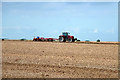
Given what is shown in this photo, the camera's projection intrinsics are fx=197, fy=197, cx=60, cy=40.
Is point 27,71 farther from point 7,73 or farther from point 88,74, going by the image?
point 88,74

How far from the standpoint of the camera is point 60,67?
1126cm

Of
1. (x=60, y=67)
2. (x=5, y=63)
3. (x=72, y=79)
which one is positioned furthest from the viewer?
(x=5, y=63)

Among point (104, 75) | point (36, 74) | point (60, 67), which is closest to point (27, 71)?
point (36, 74)

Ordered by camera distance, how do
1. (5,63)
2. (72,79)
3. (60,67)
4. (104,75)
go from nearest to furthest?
(72,79) < (104,75) < (60,67) < (5,63)

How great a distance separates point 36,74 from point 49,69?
1224 mm

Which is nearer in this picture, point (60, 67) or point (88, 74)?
point (88, 74)

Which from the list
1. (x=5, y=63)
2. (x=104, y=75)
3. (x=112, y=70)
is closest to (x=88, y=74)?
(x=104, y=75)

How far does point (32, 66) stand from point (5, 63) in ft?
6.75

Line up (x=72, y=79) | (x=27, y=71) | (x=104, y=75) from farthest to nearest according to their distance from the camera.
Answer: (x=27, y=71) → (x=104, y=75) → (x=72, y=79)

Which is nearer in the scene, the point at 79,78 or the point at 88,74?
the point at 79,78

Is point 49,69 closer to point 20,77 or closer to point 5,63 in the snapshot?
point 20,77

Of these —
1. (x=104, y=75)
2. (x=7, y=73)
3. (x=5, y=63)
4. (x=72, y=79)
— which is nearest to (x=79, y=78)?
(x=72, y=79)

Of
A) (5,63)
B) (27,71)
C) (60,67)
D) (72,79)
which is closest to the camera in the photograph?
(72,79)

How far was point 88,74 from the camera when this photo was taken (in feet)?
32.0
